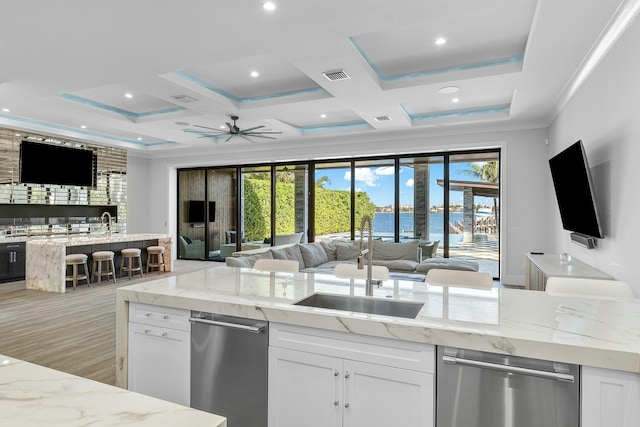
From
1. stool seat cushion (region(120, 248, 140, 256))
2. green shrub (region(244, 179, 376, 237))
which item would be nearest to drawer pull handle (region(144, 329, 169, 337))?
stool seat cushion (region(120, 248, 140, 256))

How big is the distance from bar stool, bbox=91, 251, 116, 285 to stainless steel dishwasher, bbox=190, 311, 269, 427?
550cm

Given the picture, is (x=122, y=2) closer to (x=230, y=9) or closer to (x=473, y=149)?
(x=230, y=9)

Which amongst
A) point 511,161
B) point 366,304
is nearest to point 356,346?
point 366,304

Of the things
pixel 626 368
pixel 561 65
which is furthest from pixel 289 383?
pixel 561 65

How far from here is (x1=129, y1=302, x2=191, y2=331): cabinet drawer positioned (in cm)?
199

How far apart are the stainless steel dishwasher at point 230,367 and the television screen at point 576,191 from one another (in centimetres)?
298

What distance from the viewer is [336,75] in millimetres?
4184

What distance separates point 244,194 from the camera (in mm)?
9492

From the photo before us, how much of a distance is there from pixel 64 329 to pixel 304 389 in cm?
368

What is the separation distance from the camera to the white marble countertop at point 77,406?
0.75 m

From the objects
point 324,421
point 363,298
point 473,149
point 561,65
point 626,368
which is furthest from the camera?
point 473,149

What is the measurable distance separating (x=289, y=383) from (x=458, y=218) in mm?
6331

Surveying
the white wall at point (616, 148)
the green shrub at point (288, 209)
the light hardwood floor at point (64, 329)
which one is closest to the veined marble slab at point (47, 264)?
the light hardwood floor at point (64, 329)

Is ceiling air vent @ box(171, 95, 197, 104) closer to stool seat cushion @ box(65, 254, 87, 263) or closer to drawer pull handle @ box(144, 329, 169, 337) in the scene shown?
stool seat cushion @ box(65, 254, 87, 263)
